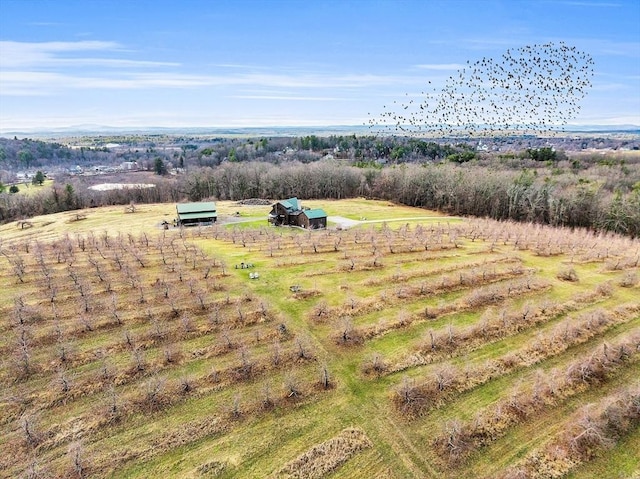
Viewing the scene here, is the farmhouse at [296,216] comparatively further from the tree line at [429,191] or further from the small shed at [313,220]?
the tree line at [429,191]

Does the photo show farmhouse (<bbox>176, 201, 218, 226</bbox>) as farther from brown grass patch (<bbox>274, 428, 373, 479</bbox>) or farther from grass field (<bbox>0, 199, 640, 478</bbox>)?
brown grass patch (<bbox>274, 428, 373, 479</bbox>)

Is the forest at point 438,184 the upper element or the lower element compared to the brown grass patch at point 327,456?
upper

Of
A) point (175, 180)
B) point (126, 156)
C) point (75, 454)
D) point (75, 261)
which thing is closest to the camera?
point (75, 454)

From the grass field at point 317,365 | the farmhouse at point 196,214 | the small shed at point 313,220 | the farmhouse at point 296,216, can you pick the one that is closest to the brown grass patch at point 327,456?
the grass field at point 317,365

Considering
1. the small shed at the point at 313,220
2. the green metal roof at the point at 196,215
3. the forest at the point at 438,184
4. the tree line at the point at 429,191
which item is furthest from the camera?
the green metal roof at the point at 196,215

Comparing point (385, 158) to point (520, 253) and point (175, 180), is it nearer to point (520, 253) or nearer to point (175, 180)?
point (175, 180)

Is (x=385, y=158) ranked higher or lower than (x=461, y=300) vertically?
higher

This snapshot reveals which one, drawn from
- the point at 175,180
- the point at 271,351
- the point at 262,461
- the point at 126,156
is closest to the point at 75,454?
the point at 262,461

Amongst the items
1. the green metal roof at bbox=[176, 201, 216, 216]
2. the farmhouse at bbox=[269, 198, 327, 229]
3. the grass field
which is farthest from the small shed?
the grass field

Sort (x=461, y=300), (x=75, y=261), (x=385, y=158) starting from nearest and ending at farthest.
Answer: (x=461, y=300), (x=75, y=261), (x=385, y=158)
